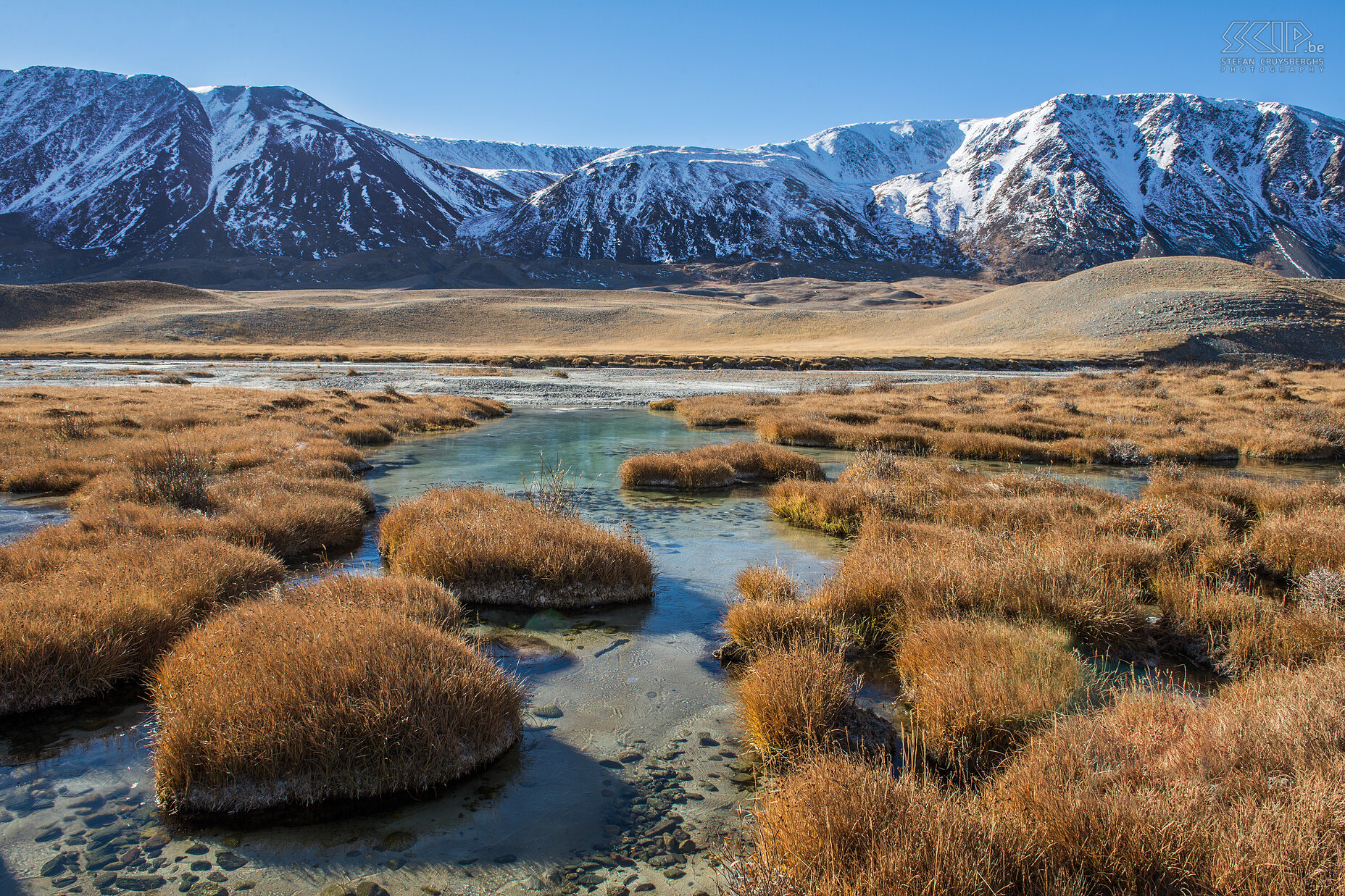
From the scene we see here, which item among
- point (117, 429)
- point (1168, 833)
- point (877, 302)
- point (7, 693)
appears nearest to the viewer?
point (1168, 833)

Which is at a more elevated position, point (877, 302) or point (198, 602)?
point (877, 302)

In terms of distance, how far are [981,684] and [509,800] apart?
3.66 meters

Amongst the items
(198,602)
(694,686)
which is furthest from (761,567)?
(198,602)

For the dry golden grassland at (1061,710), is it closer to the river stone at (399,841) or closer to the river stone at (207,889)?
the river stone at (399,841)

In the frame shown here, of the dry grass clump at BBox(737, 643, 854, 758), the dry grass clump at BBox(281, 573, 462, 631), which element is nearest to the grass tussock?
the dry grass clump at BBox(737, 643, 854, 758)

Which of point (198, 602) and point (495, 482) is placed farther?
point (495, 482)

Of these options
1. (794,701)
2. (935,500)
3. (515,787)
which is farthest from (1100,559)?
(515,787)

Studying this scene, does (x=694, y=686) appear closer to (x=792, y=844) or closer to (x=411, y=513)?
(x=792, y=844)

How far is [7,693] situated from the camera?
20.3ft

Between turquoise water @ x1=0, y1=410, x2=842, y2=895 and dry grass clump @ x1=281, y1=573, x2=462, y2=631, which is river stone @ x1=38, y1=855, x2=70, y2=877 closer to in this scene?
turquoise water @ x1=0, y1=410, x2=842, y2=895

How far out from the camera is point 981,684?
5.79 meters

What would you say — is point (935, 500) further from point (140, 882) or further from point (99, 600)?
point (140, 882)

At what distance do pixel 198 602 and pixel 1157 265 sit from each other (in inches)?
3948

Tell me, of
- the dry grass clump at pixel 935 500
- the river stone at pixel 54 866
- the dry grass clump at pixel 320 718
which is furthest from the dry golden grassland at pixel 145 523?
the dry grass clump at pixel 935 500
